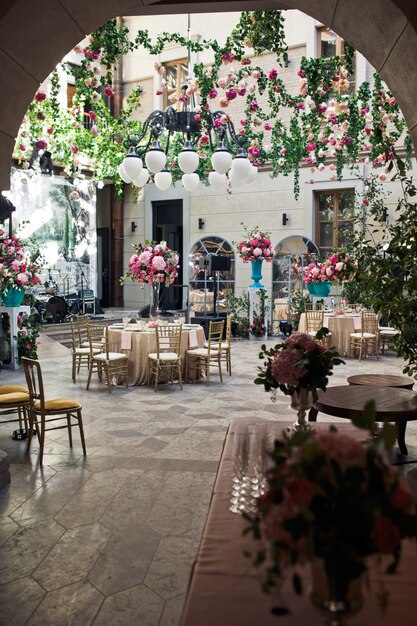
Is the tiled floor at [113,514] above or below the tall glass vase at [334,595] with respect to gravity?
below

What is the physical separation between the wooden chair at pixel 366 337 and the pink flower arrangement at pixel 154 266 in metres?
3.59

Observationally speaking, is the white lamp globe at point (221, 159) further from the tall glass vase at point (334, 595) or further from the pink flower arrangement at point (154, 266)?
the tall glass vase at point (334, 595)

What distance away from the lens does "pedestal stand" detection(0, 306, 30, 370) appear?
8.90 metres

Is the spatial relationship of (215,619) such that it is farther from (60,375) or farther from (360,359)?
(360,359)

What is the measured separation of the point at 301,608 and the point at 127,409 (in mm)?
5307

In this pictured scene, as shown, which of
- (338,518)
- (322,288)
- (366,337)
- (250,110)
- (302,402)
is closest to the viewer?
(338,518)

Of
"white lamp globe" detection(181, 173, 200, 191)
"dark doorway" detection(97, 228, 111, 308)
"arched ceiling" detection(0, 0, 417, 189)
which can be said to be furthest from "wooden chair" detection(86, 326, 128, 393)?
"dark doorway" detection(97, 228, 111, 308)

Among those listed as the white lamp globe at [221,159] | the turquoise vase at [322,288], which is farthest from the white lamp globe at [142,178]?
the turquoise vase at [322,288]

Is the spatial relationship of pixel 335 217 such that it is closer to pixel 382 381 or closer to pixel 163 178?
pixel 163 178

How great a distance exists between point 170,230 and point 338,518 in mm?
15271

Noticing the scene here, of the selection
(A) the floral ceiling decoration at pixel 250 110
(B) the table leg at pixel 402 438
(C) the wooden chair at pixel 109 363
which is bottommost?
(B) the table leg at pixel 402 438

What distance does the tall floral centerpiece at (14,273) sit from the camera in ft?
28.4

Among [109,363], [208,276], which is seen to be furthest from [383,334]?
[208,276]

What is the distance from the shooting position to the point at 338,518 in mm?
934
